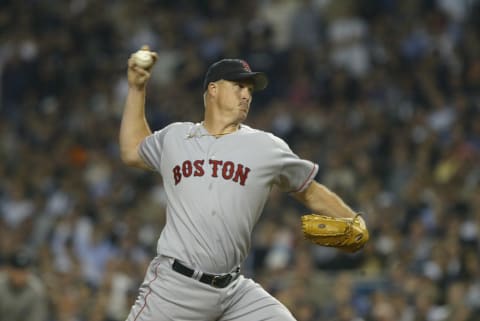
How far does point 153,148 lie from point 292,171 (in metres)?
0.74

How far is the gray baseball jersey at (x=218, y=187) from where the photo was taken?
199 inches

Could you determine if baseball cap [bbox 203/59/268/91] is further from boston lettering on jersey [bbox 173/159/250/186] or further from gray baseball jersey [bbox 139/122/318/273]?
boston lettering on jersey [bbox 173/159/250/186]

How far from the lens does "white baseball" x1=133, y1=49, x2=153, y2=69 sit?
544cm

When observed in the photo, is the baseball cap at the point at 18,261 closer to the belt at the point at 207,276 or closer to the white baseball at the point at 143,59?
the white baseball at the point at 143,59

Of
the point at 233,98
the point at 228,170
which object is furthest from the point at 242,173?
the point at 233,98

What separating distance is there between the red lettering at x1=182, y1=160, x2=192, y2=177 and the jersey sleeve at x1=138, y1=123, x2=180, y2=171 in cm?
21

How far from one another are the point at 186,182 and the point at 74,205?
7.73m

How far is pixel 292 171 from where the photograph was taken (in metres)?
5.24

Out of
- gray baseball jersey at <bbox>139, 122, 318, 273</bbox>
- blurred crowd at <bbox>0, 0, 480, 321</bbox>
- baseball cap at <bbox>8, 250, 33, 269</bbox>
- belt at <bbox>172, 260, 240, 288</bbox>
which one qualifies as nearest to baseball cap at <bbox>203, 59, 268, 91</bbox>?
gray baseball jersey at <bbox>139, 122, 318, 273</bbox>

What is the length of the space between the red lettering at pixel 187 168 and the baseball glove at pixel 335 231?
66cm

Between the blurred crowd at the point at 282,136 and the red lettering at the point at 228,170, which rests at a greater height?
the red lettering at the point at 228,170

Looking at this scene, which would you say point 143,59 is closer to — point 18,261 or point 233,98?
point 233,98

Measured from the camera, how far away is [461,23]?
43.4ft

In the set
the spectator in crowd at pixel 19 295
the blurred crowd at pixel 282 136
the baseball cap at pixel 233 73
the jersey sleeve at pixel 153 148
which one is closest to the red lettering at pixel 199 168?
the jersey sleeve at pixel 153 148
